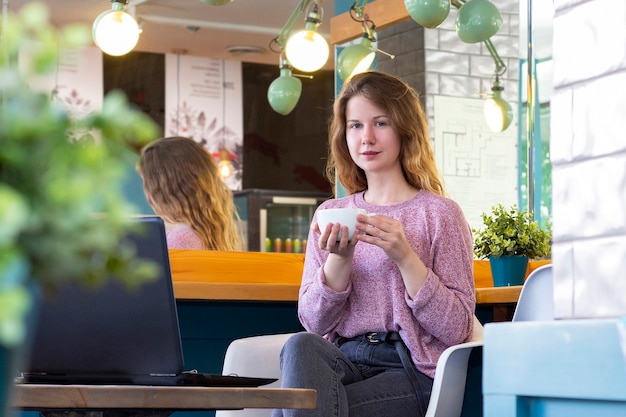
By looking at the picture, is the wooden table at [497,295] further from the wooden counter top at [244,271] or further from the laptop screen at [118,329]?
the laptop screen at [118,329]

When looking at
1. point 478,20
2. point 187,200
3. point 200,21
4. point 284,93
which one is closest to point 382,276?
point 187,200

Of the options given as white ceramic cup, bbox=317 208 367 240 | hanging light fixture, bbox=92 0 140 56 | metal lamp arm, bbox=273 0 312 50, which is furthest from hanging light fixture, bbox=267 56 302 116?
white ceramic cup, bbox=317 208 367 240

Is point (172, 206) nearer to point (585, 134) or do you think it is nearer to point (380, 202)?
point (380, 202)

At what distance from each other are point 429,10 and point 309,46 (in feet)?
2.69

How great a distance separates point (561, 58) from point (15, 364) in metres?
0.70

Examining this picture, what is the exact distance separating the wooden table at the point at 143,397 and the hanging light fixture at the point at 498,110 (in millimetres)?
3971

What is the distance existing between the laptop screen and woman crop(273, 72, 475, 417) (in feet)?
2.38

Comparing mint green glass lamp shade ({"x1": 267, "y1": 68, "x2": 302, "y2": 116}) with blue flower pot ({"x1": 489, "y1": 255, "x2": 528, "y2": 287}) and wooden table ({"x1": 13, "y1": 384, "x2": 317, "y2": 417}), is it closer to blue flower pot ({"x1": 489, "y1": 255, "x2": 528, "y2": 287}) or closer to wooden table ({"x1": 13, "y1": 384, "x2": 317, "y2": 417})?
blue flower pot ({"x1": 489, "y1": 255, "x2": 528, "y2": 287})

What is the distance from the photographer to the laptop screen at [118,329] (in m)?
1.12

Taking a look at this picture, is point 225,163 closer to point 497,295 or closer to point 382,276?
point 497,295

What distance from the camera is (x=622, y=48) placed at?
89 cm

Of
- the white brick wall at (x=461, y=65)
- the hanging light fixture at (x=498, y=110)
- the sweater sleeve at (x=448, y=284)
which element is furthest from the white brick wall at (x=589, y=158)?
the white brick wall at (x=461, y=65)

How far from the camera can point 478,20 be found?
11.4 feet

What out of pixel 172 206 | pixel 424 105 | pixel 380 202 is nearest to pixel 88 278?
pixel 380 202
